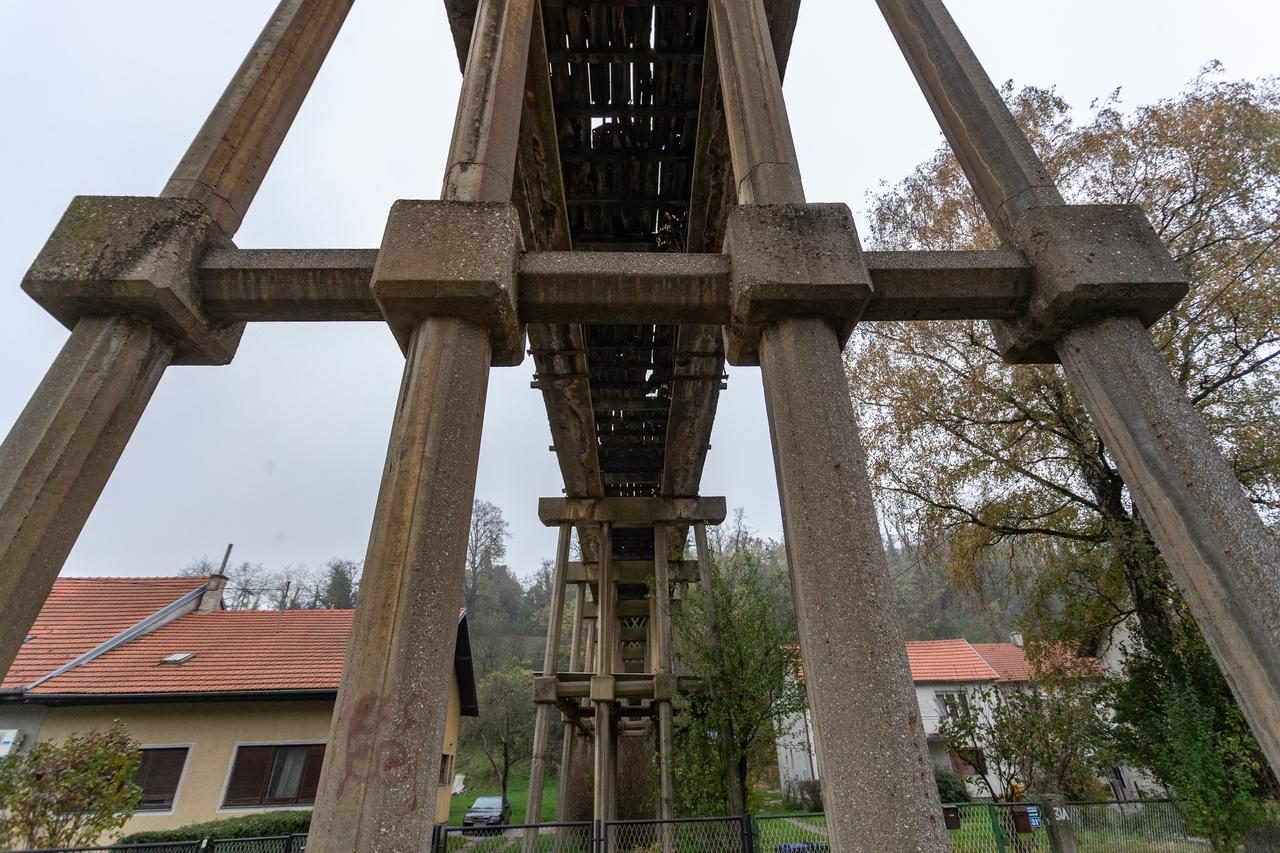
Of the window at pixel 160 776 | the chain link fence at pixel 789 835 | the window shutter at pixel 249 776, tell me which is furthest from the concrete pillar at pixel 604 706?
the window at pixel 160 776

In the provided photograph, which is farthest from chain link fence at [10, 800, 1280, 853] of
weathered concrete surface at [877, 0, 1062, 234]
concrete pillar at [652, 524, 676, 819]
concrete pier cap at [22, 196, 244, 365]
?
weathered concrete surface at [877, 0, 1062, 234]

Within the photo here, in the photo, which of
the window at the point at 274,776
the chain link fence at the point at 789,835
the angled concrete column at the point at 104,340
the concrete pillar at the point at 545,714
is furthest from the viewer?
the window at the point at 274,776

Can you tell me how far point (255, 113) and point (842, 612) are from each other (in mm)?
4938

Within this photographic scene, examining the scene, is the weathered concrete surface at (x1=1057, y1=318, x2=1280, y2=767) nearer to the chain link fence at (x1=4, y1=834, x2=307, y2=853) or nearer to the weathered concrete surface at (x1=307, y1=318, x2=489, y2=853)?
the weathered concrete surface at (x1=307, y1=318, x2=489, y2=853)

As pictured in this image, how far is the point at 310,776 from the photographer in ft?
39.0

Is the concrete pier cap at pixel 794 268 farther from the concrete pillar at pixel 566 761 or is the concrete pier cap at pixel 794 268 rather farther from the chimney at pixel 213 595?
the chimney at pixel 213 595

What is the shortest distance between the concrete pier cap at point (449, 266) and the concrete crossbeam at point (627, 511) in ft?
32.0

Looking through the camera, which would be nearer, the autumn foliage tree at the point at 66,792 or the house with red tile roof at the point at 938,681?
the autumn foliage tree at the point at 66,792

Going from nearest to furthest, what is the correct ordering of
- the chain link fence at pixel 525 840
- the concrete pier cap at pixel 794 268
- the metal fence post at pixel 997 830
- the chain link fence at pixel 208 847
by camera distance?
1. the concrete pier cap at pixel 794 268
2. the chain link fence at pixel 208 847
3. the chain link fence at pixel 525 840
4. the metal fence post at pixel 997 830

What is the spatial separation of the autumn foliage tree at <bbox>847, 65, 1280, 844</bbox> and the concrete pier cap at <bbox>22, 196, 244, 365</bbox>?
39.6 feet

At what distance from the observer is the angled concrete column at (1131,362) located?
8.52ft

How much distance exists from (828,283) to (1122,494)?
1182 cm

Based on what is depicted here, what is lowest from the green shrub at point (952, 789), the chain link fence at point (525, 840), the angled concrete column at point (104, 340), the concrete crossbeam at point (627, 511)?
the chain link fence at point (525, 840)

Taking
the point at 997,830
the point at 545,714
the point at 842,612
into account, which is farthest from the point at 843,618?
the point at 545,714
